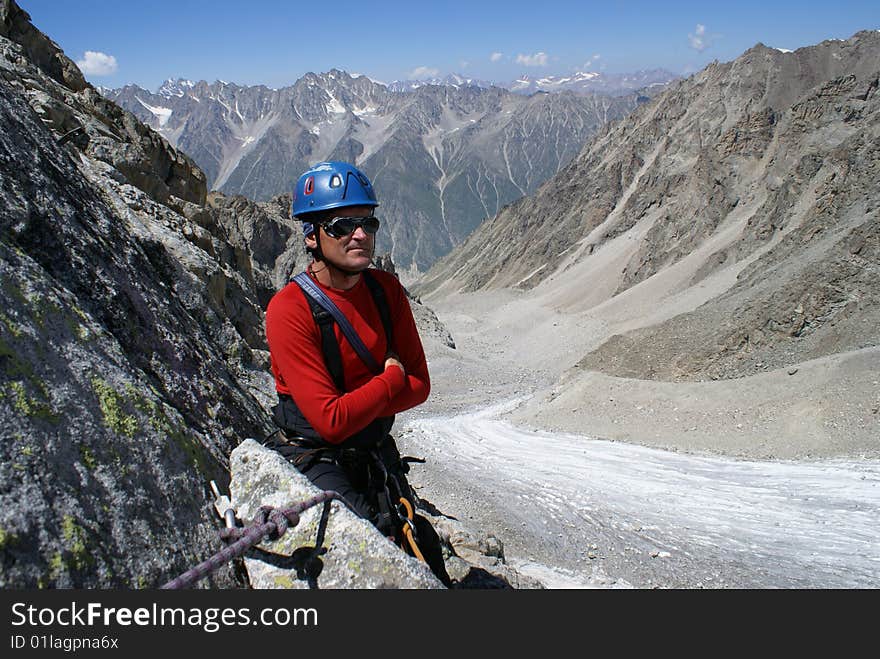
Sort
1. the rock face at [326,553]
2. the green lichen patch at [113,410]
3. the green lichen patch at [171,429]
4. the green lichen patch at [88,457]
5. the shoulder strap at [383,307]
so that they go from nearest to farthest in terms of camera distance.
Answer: the green lichen patch at [88,457] → the rock face at [326,553] → the green lichen patch at [113,410] → the green lichen patch at [171,429] → the shoulder strap at [383,307]

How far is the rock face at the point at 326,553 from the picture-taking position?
3.45 metres

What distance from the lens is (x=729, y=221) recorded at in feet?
200

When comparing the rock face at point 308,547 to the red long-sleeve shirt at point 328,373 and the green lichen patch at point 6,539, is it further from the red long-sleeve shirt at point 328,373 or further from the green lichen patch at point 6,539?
the green lichen patch at point 6,539

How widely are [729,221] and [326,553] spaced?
66397 millimetres

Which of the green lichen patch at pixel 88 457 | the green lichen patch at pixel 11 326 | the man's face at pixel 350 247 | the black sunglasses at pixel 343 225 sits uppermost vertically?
the black sunglasses at pixel 343 225

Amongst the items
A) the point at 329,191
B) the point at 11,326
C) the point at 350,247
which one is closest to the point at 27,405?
the point at 11,326

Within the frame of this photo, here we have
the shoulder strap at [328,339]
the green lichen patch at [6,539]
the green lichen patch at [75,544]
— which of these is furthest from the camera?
the shoulder strap at [328,339]

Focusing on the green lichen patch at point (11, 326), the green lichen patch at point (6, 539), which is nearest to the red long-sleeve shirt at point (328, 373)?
the green lichen patch at point (11, 326)

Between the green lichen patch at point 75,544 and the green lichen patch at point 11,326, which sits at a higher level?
the green lichen patch at point 11,326

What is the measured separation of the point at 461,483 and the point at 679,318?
21.8m

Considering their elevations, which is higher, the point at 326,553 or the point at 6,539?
the point at 6,539

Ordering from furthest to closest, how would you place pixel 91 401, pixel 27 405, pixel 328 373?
pixel 328 373
pixel 91 401
pixel 27 405

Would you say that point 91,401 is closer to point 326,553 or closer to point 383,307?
point 326,553

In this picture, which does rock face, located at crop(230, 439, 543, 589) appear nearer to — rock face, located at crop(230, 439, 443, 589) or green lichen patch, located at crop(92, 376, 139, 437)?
rock face, located at crop(230, 439, 443, 589)
